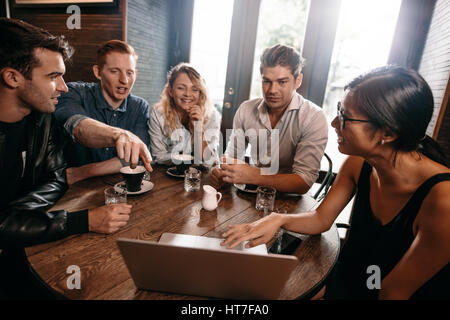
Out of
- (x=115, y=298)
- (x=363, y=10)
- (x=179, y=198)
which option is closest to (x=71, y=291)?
(x=115, y=298)

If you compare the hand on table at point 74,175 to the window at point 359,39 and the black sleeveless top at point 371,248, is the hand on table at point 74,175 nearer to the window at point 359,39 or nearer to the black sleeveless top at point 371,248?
the black sleeveless top at point 371,248

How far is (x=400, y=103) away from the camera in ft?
3.01

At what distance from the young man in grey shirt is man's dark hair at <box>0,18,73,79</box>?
1083 mm

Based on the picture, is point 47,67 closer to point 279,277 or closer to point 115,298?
point 115,298

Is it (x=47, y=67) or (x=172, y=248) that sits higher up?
(x=47, y=67)

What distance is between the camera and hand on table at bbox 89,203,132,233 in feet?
3.18

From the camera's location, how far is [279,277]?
24.8 inches

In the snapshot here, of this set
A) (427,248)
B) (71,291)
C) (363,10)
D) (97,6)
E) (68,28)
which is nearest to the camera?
(71,291)

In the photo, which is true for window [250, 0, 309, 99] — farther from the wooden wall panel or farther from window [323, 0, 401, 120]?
the wooden wall panel

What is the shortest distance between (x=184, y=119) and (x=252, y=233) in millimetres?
1693

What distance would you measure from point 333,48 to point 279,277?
112 inches

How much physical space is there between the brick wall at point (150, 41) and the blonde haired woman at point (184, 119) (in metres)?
0.94

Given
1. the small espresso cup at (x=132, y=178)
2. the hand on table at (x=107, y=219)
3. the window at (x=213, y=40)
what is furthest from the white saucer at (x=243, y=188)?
the window at (x=213, y=40)

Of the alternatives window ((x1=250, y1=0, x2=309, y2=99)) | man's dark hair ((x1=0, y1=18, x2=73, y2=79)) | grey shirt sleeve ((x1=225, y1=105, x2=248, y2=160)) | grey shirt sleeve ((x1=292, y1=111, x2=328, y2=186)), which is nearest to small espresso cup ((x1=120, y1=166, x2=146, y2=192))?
man's dark hair ((x1=0, y1=18, x2=73, y2=79))
